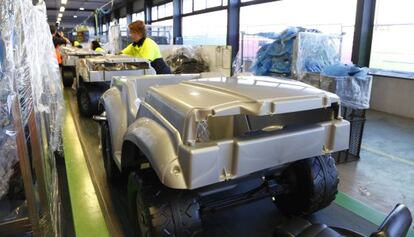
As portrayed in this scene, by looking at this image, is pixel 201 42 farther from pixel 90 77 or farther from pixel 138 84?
pixel 138 84

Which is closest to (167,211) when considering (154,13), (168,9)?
(168,9)

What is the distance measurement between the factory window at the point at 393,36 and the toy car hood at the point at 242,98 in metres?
5.36

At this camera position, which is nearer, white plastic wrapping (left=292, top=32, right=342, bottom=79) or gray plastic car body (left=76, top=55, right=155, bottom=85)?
white plastic wrapping (left=292, top=32, right=342, bottom=79)

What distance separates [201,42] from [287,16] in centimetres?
475

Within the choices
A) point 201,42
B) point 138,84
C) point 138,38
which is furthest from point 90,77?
point 201,42

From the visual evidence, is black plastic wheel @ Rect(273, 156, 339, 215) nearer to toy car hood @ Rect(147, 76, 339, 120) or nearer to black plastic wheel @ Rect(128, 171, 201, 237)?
toy car hood @ Rect(147, 76, 339, 120)

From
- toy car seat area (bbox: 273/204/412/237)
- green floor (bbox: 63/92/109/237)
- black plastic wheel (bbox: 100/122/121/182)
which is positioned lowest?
green floor (bbox: 63/92/109/237)

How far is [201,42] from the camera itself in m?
12.5

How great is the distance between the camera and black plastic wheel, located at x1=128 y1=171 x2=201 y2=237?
1.53m

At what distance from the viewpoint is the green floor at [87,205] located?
7.73ft

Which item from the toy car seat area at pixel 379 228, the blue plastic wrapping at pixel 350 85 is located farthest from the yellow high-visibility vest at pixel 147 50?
the toy car seat area at pixel 379 228

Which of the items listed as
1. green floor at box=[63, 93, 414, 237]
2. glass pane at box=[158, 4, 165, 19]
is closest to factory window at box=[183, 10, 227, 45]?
glass pane at box=[158, 4, 165, 19]

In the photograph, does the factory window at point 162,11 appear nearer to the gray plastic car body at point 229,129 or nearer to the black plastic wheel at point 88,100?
the black plastic wheel at point 88,100

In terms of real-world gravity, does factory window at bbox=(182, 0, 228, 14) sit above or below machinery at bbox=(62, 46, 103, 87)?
above
